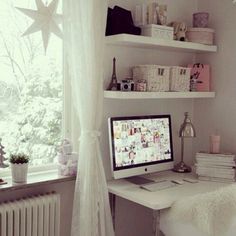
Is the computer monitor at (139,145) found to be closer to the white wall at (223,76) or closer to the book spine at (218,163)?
the book spine at (218,163)

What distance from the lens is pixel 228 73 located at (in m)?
2.74

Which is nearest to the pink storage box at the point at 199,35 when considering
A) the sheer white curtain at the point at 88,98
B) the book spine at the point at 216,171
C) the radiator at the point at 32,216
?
the sheer white curtain at the point at 88,98

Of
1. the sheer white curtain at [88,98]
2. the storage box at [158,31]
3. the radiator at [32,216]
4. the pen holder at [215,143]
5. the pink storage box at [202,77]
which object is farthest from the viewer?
the pink storage box at [202,77]

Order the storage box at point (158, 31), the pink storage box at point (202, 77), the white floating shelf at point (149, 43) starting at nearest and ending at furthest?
the white floating shelf at point (149, 43)
the storage box at point (158, 31)
the pink storage box at point (202, 77)

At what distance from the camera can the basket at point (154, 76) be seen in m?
2.37

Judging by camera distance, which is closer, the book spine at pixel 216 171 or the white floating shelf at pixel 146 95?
the white floating shelf at pixel 146 95

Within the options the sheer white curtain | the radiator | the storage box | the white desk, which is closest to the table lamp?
the white desk

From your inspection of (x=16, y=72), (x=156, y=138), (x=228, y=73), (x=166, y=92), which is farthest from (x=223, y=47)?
(x=16, y=72)

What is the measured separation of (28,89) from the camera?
7.20ft

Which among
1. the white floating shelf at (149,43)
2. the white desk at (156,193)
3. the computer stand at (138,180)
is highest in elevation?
the white floating shelf at (149,43)

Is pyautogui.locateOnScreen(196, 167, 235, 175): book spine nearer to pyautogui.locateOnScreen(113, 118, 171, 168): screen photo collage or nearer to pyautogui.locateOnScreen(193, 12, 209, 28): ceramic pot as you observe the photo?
pyautogui.locateOnScreen(113, 118, 171, 168): screen photo collage

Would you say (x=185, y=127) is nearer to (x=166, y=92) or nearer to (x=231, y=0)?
(x=166, y=92)

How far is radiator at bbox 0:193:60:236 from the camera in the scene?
1.94m

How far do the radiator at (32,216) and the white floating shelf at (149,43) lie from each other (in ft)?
3.27
